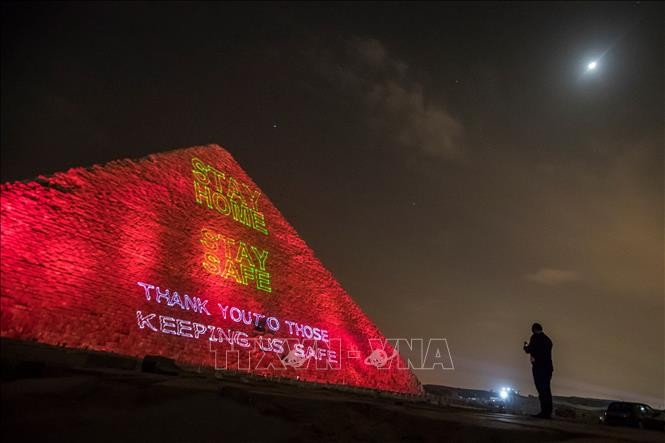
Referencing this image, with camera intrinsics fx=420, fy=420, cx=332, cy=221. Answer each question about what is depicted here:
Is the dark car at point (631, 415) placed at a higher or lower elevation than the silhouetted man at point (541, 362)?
lower

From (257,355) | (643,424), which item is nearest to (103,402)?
(257,355)

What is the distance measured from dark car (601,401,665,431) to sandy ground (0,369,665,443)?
10436 millimetres

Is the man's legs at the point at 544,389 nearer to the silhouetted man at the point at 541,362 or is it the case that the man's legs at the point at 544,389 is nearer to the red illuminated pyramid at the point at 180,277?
the silhouetted man at the point at 541,362

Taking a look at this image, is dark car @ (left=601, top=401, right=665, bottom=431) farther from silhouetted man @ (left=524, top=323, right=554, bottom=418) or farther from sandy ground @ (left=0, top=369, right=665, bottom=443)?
sandy ground @ (left=0, top=369, right=665, bottom=443)

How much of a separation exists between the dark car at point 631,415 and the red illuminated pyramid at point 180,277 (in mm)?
5791

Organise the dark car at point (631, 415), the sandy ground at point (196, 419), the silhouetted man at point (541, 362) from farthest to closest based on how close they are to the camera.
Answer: the dark car at point (631, 415), the silhouetted man at point (541, 362), the sandy ground at point (196, 419)

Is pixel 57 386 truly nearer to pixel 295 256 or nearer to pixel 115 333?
pixel 115 333

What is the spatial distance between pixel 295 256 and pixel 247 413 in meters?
11.1

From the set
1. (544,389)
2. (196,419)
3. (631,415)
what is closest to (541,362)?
(544,389)

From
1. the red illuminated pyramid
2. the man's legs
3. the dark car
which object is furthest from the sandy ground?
the dark car

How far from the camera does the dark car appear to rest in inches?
393

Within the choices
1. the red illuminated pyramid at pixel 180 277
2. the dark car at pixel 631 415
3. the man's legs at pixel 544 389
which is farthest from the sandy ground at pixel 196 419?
the dark car at pixel 631 415

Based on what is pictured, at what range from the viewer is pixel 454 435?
197cm

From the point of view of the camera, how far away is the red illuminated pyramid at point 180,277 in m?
7.03
